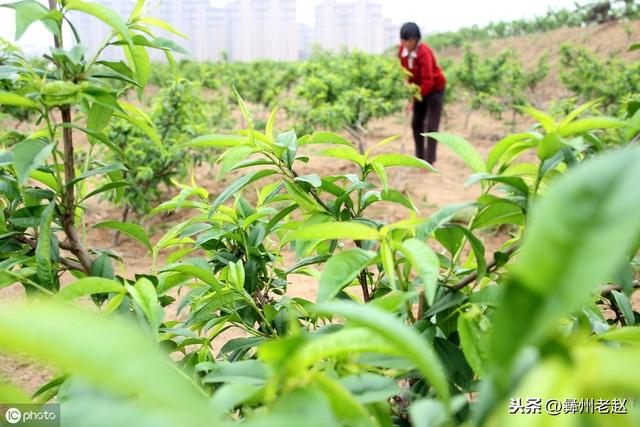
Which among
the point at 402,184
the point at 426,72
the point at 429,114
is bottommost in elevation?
the point at 402,184

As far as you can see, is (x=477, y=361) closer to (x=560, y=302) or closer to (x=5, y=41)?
(x=560, y=302)

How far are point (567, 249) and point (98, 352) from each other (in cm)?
26

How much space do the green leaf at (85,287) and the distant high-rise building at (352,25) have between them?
2416 cm

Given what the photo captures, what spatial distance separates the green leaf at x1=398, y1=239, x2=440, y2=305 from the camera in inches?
19.5

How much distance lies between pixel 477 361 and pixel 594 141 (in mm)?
287

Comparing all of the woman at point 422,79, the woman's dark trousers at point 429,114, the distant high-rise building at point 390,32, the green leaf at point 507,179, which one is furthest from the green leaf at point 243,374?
the distant high-rise building at point 390,32

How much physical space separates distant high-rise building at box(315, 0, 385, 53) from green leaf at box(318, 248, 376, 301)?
24191mm

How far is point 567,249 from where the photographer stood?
0.29 metres

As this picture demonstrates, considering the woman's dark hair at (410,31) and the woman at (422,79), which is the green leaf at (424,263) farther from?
the woman's dark hair at (410,31)

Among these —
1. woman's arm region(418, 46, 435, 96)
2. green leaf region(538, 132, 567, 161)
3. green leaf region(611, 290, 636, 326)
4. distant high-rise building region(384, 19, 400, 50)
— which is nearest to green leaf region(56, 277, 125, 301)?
green leaf region(538, 132, 567, 161)

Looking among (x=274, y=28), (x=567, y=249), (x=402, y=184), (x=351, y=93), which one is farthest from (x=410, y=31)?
(x=274, y=28)

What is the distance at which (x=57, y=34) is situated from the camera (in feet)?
2.56

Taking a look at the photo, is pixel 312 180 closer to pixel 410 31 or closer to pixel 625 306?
pixel 625 306

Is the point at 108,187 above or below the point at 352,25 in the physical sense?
below
